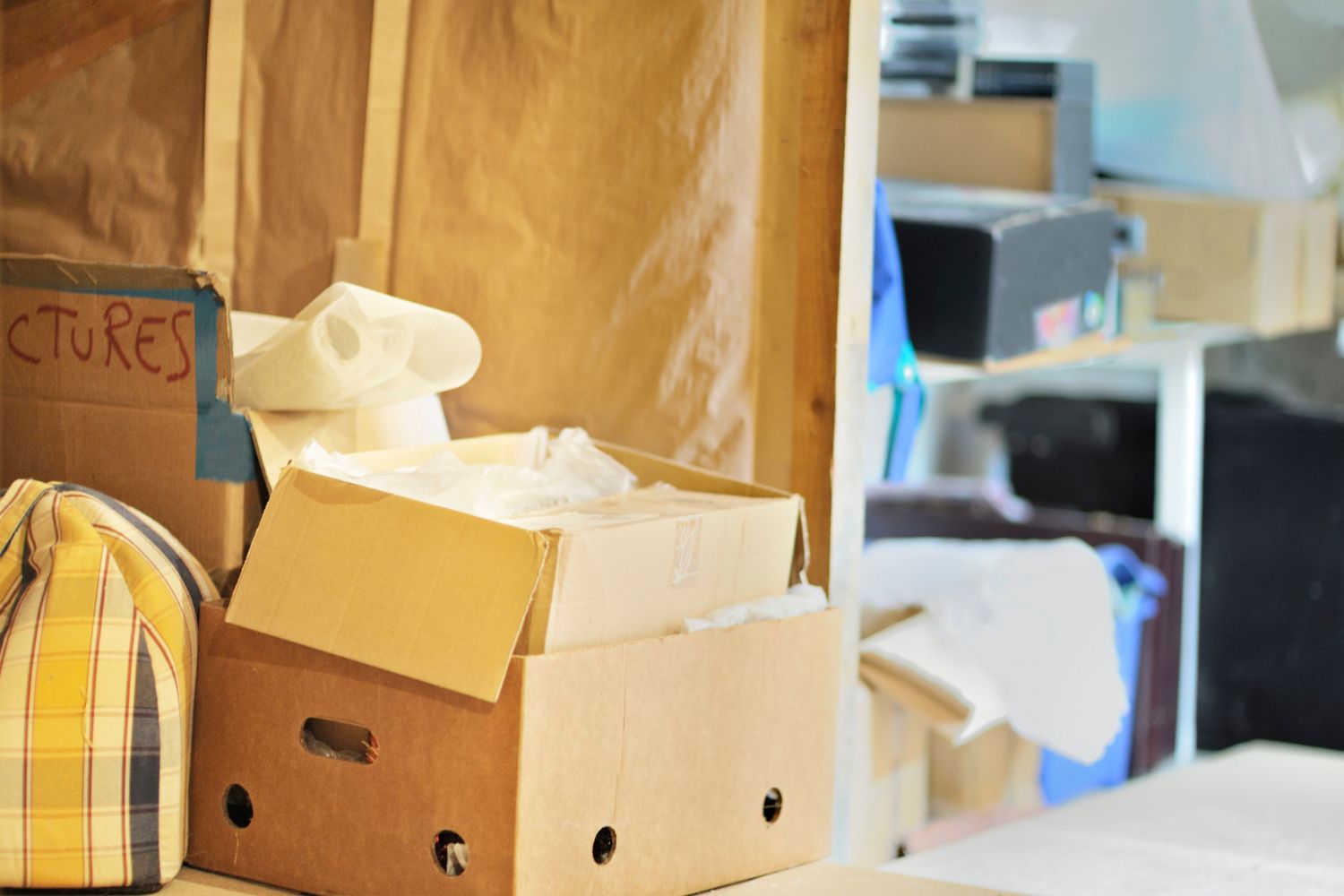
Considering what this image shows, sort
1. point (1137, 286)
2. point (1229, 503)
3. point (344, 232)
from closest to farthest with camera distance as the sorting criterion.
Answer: point (344, 232) → point (1137, 286) → point (1229, 503)

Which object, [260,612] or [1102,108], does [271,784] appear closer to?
[260,612]

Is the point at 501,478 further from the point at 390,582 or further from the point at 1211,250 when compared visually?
the point at 1211,250

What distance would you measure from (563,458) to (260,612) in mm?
340

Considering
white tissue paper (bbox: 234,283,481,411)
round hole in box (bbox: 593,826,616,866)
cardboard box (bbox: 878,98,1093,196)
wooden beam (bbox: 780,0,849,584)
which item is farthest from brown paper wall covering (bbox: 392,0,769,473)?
cardboard box (bbox: 878,98,1093,196)

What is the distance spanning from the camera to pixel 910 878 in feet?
3.76

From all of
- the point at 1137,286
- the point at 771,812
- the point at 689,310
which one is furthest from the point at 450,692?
the point at 1137,286

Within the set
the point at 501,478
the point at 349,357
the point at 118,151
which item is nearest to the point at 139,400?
the point at 349,357

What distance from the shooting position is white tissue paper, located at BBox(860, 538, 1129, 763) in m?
1.62

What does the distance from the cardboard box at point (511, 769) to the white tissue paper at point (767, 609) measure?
0.7 inches

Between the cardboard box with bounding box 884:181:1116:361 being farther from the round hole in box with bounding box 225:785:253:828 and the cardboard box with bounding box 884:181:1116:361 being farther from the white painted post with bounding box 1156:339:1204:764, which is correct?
the round hole in box with bounding box 225:785:253:828

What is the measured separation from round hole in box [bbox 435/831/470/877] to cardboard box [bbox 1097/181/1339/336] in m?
A: 1.60

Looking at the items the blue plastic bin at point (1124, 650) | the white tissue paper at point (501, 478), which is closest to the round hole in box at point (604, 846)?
the white tissue paper at point (501, 478)

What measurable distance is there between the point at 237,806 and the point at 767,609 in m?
0.44

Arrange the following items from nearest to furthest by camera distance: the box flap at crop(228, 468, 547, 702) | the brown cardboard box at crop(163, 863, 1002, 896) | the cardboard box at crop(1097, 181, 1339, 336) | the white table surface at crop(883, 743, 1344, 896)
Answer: the box flap at crop(228, 468, 547, 702)
the brown cardboard box at crop(163, 863, 1002, 896)
the white table surface at crop(883, 743, 1344, 896)
the cardboard box at crop(1097, 181, 1339, 336)
